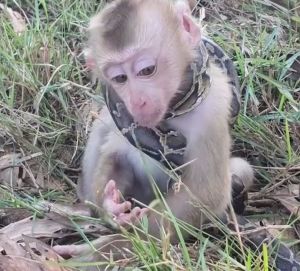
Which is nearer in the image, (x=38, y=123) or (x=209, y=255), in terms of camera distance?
(x=209, y=255)

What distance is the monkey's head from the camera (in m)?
3.71

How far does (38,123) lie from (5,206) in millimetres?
757

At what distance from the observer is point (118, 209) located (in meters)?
3.72

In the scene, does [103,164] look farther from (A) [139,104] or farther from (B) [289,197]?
(B) [289,197]

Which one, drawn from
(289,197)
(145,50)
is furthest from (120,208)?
(289,197)

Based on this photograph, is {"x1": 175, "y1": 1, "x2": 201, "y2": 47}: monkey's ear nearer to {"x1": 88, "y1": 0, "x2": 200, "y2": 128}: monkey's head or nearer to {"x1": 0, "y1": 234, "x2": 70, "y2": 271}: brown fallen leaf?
{"x1": 88, "y1": 0, "x2": 200, "y2": 128}: monkey's head

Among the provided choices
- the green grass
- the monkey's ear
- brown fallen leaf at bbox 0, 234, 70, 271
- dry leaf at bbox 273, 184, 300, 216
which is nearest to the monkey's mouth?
the monkey's ear

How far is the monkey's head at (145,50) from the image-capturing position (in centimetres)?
371

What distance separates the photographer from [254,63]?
496 centimetres

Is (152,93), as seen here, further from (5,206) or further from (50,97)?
(50,97)

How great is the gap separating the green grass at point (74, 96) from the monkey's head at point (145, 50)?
2.36 feet

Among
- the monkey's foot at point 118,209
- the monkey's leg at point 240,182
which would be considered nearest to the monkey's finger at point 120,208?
the monkey's foot at point 118,209

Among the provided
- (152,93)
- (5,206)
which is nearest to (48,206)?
(5,206)

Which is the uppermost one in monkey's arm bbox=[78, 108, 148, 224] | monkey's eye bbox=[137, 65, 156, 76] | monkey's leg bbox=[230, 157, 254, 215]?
monkey's eye bbox=[137, 65, 156, 76]
